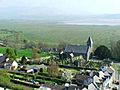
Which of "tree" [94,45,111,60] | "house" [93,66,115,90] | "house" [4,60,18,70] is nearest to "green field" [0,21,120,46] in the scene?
"tree" [94,45,111,60]

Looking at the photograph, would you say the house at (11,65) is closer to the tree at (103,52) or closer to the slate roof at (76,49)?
the slate roof at (76,49)

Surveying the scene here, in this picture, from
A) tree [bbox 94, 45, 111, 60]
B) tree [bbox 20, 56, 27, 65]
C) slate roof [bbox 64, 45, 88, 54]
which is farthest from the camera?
slate roof [bbox 64, 45, 88, 54]

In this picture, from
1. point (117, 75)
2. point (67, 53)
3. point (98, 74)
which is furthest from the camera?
point (67, 53)

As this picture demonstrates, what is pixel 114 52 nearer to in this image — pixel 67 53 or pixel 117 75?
pixel 67 53

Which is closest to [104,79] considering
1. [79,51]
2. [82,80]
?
[82,80]

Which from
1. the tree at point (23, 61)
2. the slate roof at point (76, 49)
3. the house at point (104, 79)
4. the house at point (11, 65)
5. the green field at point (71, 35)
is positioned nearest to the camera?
the house at point (104, 79)

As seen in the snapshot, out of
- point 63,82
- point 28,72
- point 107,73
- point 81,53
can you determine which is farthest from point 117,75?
point 81,53

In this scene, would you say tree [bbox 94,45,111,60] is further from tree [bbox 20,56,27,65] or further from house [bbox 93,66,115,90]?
tree [bbox 20,56,27,65]

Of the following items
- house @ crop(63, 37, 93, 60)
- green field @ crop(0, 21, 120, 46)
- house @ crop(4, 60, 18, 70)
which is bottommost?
green field @ crop(0, 21, 120, 46)

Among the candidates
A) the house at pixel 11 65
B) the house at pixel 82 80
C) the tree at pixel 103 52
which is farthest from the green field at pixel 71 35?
the house at pixel 82 80

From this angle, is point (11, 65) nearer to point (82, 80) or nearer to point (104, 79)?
point (82, 80)

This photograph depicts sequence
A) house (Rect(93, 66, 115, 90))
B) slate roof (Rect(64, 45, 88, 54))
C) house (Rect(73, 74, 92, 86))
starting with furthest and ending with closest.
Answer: slate roof (Rect(64, 45, 88, 54)) < house (Rect(73, 74, 92, 86)) < house (Rect(93, 66, 115, 90))
